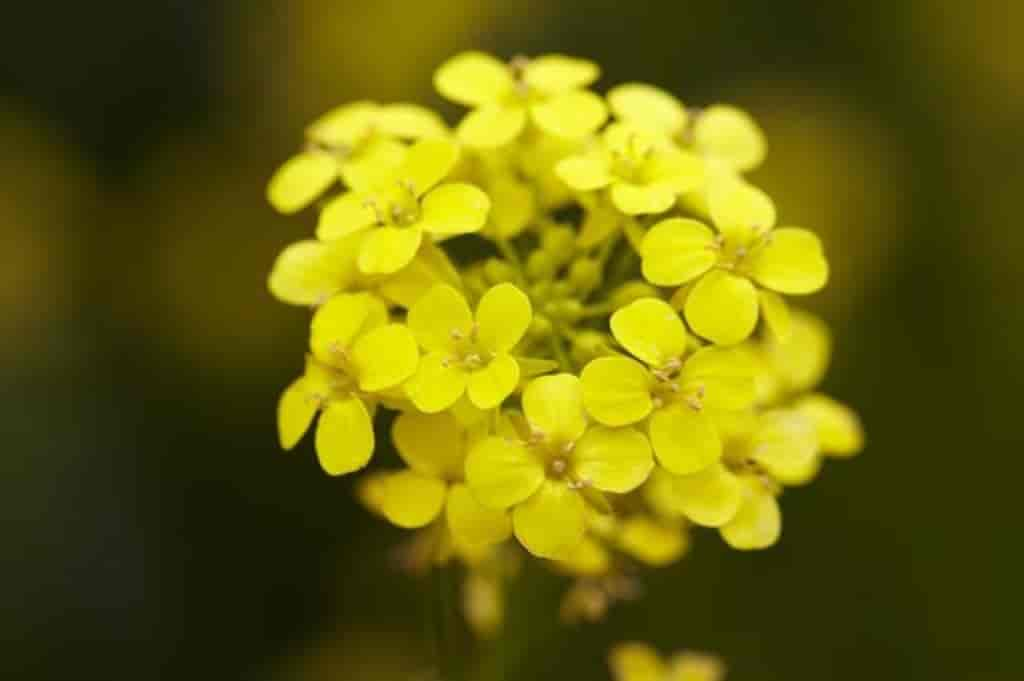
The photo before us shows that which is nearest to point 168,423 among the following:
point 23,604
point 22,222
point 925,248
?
point 23,604

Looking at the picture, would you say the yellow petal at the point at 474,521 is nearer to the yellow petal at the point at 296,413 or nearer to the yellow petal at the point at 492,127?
the yellow petal at the point at 296,413

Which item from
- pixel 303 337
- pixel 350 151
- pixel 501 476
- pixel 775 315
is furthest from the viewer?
pixel 303 337

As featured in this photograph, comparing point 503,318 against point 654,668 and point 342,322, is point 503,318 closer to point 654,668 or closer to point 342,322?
point 342,322

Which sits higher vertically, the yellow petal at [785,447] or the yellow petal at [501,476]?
the yellow petal at [785,447]

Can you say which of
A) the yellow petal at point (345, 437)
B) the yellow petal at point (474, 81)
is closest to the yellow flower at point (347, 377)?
the yellow petal at point (345, 437)

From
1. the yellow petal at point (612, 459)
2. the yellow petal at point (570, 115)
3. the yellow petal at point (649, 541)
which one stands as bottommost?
the yellow petal at point (649, 541)

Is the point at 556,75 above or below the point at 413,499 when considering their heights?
above

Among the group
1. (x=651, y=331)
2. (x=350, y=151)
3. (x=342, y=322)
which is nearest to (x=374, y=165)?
(x=350, y=151)

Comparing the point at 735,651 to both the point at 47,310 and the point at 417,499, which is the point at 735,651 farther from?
the point at 47,310
